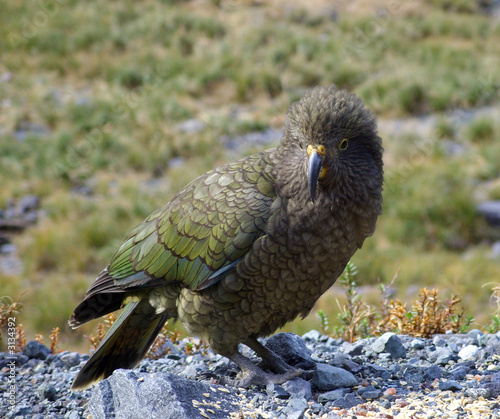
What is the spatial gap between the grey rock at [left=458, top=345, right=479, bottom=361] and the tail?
198cm

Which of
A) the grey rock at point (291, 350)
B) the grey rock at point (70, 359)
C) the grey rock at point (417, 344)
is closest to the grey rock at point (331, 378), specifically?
the grey rock at point (291, 350)

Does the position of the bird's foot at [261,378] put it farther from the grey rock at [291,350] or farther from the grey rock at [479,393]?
the grey rock at [479,393]

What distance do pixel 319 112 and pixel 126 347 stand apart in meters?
2.05

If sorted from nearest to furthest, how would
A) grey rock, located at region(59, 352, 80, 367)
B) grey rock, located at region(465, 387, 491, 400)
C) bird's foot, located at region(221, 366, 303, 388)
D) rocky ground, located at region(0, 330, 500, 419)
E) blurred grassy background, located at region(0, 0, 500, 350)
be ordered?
rocky ground, located at region(0, 330, 500, 419) → grey rock, located at region(465, 387, 491, 400) → bird's foot, located at region(221, 366, 303, 388) → grey rock, located at region(59, 352, 80, 367) → blurred grassy background, located at region(0, 0, 500, 350)

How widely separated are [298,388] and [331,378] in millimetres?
232

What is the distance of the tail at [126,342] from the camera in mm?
3809

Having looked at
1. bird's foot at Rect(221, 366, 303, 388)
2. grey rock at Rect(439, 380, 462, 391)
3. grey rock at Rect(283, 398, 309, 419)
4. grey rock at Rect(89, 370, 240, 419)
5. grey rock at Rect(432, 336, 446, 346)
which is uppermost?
grey rock at Rect(432, 336, 446, 346)

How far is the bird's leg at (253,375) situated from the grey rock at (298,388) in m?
0.05

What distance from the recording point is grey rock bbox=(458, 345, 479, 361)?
3848mm

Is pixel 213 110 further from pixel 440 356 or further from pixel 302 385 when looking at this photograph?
pixel 302 385

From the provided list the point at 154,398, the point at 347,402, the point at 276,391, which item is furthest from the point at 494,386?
the point at 154,398

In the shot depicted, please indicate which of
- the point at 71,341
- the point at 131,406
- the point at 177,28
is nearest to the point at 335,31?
the point at 177,28

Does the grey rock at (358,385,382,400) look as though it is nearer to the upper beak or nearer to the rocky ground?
the rocky ground

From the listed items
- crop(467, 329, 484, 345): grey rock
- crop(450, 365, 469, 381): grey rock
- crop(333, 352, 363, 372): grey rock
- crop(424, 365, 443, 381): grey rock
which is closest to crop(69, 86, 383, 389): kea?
crop(333, 352, 363, 372): grey rock
